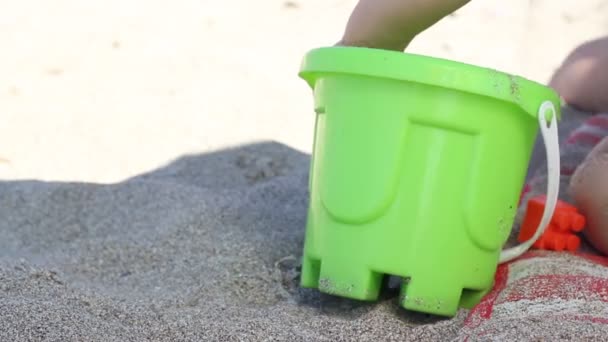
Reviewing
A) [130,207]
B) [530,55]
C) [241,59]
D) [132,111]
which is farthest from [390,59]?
[530,55]

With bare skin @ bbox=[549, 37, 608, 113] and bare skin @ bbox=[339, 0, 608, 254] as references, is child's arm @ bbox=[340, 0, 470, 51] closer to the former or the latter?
bare skin @ bbox=[339, 0, 608, 254]

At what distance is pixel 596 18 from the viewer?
8.47 ft

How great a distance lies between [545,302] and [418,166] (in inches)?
8.8

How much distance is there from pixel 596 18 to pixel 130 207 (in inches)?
68.0

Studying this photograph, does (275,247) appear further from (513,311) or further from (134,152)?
(134,152)

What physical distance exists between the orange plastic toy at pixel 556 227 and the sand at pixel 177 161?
24 centimetres

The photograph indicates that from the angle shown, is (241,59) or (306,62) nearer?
(306,62)

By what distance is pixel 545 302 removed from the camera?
1.01 metres

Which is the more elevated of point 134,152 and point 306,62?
point 306,62

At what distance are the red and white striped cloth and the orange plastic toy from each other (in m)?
0.02

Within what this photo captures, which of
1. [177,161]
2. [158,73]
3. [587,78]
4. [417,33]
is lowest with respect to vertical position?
[177,161]

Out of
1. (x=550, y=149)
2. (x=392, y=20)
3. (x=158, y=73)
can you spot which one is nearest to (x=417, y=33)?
(x=392, y=20)

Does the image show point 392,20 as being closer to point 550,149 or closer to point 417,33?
point 417,33

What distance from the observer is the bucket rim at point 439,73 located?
95cm
